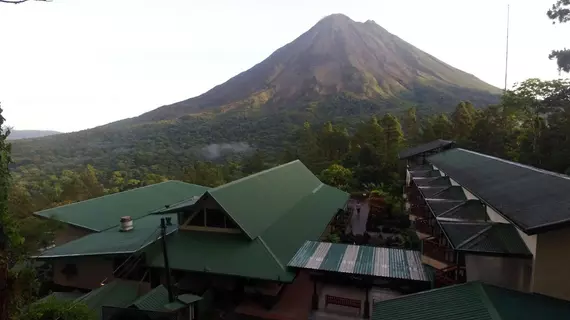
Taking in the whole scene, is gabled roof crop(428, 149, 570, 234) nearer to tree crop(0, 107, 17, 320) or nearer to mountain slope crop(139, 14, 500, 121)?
tree crop(0, 107, 17, 320)

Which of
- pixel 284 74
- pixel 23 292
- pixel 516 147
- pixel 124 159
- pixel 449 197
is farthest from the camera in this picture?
pixel 284 74

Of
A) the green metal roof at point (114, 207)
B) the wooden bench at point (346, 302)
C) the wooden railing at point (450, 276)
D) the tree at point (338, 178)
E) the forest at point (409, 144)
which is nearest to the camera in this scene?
the wooden railing at point (450, 276)

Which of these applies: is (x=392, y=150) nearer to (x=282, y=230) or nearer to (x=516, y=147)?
(x=516, y=147)

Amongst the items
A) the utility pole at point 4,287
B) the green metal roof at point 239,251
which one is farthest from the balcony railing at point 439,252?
the utility pole at point 4,287

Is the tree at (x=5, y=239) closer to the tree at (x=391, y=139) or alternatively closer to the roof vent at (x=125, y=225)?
the roof vent at (x=125, y=225)

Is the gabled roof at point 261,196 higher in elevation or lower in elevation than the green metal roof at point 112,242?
higher

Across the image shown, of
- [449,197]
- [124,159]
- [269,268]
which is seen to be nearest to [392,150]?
[449,197]

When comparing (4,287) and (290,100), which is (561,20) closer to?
(4,287)

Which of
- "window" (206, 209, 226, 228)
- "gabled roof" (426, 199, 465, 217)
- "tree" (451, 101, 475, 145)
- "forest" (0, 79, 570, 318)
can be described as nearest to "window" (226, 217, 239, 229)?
"window" (206, 209, 226, 228)

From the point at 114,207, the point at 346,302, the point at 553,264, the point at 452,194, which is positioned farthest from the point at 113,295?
the point at 452,194
